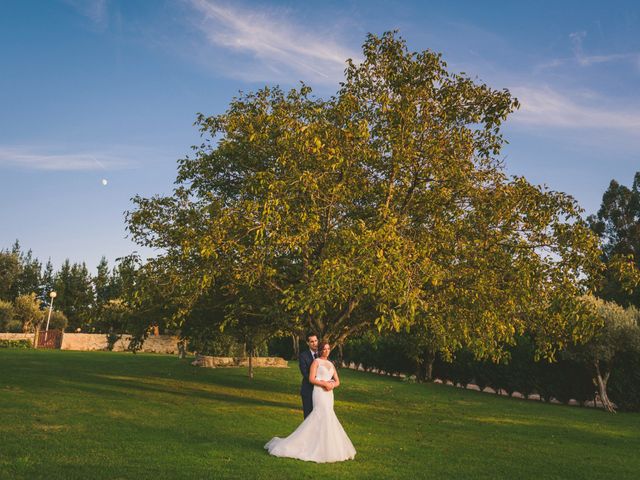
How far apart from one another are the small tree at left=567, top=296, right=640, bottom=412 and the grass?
182 centimetres

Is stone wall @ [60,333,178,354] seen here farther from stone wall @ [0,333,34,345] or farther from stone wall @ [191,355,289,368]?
stone wall @ [191,355,289,368]

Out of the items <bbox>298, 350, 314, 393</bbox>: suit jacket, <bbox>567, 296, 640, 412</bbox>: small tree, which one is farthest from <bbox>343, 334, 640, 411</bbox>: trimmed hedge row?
<bbox>298, 350, 314, 393</bbox>: suit jacket

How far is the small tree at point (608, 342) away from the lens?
25.3 m

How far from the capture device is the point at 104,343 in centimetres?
6744

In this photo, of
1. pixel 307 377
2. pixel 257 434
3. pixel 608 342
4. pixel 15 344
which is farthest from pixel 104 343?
pixel 307 377

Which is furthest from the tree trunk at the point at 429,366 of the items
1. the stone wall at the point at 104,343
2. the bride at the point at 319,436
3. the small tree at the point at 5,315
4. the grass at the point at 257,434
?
the small tree at the point at 5,315

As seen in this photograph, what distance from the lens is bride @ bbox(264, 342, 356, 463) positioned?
10883mm

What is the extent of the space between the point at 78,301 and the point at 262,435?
88939mm

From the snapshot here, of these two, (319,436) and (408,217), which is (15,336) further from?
(319,436)

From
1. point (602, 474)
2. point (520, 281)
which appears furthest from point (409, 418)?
point (602, 474)

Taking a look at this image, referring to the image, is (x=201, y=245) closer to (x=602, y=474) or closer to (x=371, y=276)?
(x=371, y=276)

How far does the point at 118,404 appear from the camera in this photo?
17984 mm

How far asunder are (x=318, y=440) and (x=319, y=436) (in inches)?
3.1

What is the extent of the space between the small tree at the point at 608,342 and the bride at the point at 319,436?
17765 mm
